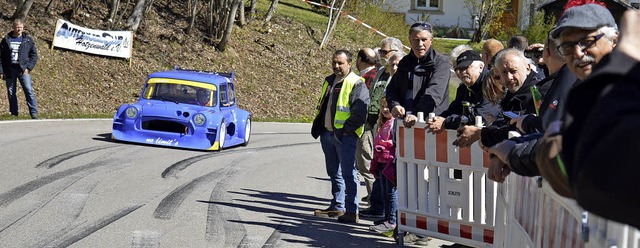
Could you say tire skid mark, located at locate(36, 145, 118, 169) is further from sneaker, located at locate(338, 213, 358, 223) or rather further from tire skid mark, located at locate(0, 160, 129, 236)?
sneaker, located at locate(338, 213, 358, 223)

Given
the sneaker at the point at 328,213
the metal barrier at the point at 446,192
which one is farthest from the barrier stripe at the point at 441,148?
the sneaker at the point at 328,213

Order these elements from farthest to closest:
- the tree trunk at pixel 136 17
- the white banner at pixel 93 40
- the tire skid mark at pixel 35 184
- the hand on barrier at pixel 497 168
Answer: the tree trunk at pixel 136 17
the white banner at pixel 93 40
the tire skid mark at pixel 35 184
the hand on barrier at pixel 497 168

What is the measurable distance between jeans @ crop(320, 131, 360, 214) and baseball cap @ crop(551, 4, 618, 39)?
6584 millimetres

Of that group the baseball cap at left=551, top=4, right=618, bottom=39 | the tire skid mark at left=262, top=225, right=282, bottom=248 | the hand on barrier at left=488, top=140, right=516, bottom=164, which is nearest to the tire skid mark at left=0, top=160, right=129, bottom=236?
the tire skid mark at left=262, top=225, right=282, bottom=248

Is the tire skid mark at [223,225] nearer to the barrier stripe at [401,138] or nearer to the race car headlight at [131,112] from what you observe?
the barrier stripe at [401,138]

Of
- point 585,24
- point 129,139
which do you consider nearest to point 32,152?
point 129,139

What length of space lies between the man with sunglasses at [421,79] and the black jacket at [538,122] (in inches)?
119

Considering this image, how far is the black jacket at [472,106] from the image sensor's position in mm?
8141

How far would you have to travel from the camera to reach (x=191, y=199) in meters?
11.3

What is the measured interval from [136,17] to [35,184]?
736 inches

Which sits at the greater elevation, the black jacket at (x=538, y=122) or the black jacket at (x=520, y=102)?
the black jacket at (x=538, y=122)

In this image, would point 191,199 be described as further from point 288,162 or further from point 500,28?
point 500,28

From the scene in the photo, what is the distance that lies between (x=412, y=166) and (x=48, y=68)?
18.7m

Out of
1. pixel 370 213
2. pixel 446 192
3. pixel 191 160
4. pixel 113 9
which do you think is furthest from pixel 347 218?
pixel 113 9
